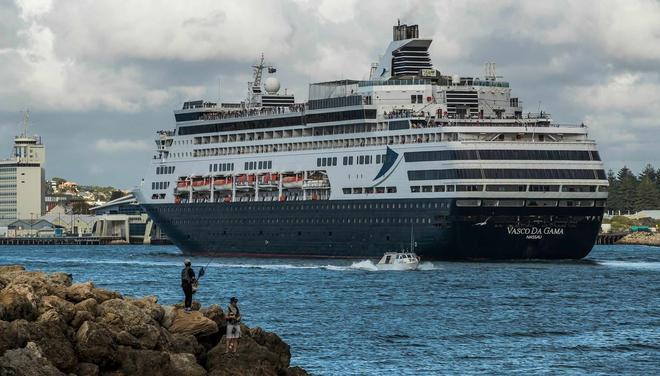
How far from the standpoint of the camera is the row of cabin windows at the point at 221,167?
116m

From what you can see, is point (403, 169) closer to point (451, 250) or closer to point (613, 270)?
point (451, 250)

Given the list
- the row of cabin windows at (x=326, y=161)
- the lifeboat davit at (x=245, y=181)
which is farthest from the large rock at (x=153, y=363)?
the lifeboat davit at (x=245, y=181)

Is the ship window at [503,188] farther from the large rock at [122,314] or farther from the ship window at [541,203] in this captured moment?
the large rock at [122,314]

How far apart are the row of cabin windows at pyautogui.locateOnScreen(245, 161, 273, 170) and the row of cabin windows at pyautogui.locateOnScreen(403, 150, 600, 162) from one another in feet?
64.6

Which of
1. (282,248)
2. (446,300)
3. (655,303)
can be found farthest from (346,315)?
(282,248)

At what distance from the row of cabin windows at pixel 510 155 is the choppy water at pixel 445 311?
6.71 meters

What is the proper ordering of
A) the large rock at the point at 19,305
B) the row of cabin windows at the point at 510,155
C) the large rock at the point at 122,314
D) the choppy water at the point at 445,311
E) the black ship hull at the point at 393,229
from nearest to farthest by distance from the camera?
the large rock at the point at 19,305 → the large rock at the point at 122,314 → the choppy water at the point at 445,311 → the black ship hull at the point at 393,229 → the row of cabin windows at the point at 510,155

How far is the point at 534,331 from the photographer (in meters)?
54.8

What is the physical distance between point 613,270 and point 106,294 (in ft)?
201

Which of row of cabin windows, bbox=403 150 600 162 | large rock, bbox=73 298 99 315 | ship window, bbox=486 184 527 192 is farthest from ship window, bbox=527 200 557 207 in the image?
large rock, bbox=73 298 99 315

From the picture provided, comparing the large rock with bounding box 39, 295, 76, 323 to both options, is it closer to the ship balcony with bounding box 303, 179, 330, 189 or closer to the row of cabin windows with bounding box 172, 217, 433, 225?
the row of cabin windows with bounding box 172, 217, 433, 225

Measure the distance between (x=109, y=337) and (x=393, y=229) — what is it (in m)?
65.0

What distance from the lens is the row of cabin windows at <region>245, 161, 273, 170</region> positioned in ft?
368

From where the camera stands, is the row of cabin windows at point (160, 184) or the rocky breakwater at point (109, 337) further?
the row of cabin windows at point (160, 184)
